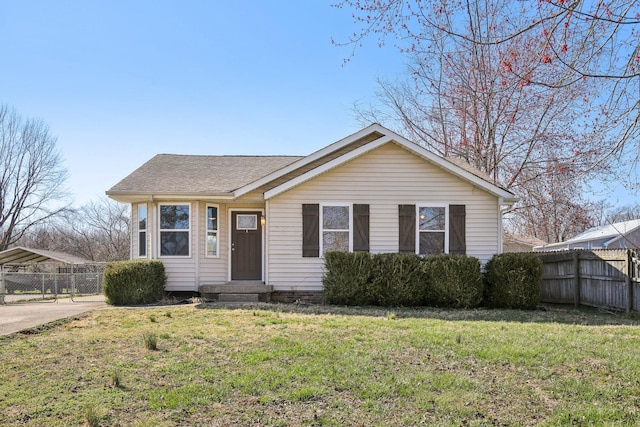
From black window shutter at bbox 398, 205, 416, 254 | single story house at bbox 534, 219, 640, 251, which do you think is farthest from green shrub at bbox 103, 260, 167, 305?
single story house at bbox 534, 219, 640, 251

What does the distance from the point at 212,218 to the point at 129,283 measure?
9.00 feet

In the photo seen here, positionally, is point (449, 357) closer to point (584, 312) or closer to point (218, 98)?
point (584, 312)

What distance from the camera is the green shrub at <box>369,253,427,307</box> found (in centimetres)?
1095

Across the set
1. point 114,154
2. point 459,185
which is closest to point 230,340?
point 459,185

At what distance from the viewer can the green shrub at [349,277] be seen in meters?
11.0

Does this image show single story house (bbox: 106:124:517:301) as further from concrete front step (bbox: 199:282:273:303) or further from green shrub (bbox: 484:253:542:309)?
green shrub (bbox: 484:253:542:309)

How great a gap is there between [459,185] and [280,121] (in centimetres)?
700

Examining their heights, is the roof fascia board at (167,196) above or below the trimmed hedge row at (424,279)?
above

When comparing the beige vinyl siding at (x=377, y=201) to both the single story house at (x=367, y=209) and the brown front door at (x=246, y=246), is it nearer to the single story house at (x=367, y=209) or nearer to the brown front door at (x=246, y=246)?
the single story house at (x=367, y=209)

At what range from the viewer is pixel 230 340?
6.82 metres

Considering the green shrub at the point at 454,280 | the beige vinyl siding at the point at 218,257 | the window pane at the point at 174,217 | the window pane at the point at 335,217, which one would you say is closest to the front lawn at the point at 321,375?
the green shrub at the point at 454,280

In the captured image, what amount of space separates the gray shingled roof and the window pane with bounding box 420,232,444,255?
503 centimetres

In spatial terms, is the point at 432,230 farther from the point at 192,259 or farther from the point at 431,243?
the point at 192,259

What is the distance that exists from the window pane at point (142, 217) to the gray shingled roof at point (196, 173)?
728 mm
